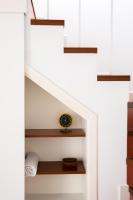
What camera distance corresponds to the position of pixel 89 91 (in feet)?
8.17

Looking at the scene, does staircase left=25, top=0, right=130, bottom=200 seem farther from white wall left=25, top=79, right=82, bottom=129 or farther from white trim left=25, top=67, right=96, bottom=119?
white wall left=25, top=79, right=82, bottom=129

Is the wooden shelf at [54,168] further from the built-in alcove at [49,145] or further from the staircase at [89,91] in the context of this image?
the staircase at [89,91]

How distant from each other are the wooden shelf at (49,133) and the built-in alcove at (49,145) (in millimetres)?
A: 83

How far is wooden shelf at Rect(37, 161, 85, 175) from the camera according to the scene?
8.86ft

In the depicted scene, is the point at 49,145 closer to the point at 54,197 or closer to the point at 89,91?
the point at 54,197

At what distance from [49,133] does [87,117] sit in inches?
18.7

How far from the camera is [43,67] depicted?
246 cm

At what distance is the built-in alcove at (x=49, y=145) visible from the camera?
3.07m
